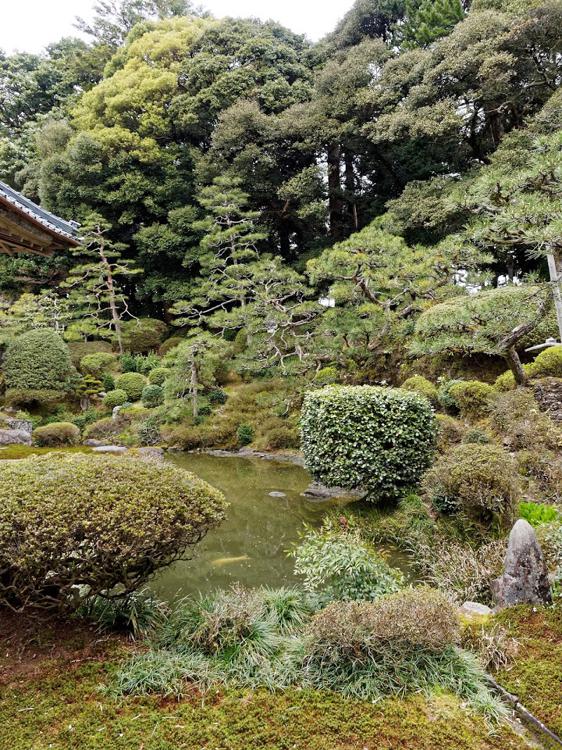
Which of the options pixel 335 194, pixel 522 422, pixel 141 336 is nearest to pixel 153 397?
pixel 141 336

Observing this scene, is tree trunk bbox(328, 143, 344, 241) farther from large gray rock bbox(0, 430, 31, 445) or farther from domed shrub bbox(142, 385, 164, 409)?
large gray rock bbox(0, 430, 31, 445)

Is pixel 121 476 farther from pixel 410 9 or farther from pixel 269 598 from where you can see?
pixel 410 9

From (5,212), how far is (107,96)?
17447 millimetres

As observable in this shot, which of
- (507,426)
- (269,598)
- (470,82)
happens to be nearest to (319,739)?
(269,598)

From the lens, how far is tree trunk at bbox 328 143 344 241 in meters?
16.3

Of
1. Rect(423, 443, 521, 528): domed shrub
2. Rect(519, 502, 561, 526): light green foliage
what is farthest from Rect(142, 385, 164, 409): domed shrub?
Rect(519, 502, 561, 526): light green foliage

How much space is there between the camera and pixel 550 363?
725 cm

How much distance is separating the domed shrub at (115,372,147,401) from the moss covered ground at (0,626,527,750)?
1157 cm

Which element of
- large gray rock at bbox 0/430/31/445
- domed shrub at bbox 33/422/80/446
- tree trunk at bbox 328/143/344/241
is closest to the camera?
large gray rock at bbox 0/430/31/445

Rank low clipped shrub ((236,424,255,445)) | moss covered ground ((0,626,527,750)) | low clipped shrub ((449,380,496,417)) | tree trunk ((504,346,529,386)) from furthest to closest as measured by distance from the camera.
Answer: low clipped shrub ((236,424,255,445)) < low clipped shrub ((449,380,496,417)) < tree trunk ((504,346,529,386)) < moss covered ground ((0,626,527,750))

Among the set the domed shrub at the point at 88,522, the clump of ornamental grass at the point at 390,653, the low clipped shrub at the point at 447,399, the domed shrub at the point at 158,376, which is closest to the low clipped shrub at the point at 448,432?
the low clipped shrub at the point at 447,399

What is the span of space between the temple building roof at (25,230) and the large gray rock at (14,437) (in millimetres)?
6560

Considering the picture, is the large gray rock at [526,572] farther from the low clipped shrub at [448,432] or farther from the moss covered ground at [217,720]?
the low clipped shrub at [448,432]

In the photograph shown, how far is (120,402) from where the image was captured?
13.3 meters
